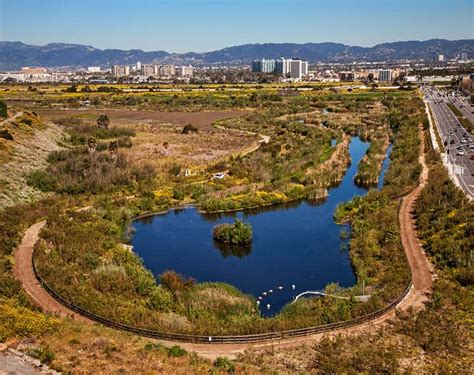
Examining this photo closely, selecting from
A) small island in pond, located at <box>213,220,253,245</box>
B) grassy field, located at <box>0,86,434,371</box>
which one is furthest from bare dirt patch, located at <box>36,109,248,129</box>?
small island in pond, located at <box>213,220,253,245</box>

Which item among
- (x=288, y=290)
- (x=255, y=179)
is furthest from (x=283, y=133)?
(x=288, y=290)

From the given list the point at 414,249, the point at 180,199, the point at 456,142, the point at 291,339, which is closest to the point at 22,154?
the point at 180,199

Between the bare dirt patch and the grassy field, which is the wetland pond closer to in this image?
the grassy field

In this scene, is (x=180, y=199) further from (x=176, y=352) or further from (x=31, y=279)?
(x=176, y=352)

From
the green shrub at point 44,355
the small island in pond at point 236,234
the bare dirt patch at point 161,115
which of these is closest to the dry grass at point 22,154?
the small island in pond at point 236,234

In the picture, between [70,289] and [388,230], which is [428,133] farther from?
[70,289]
